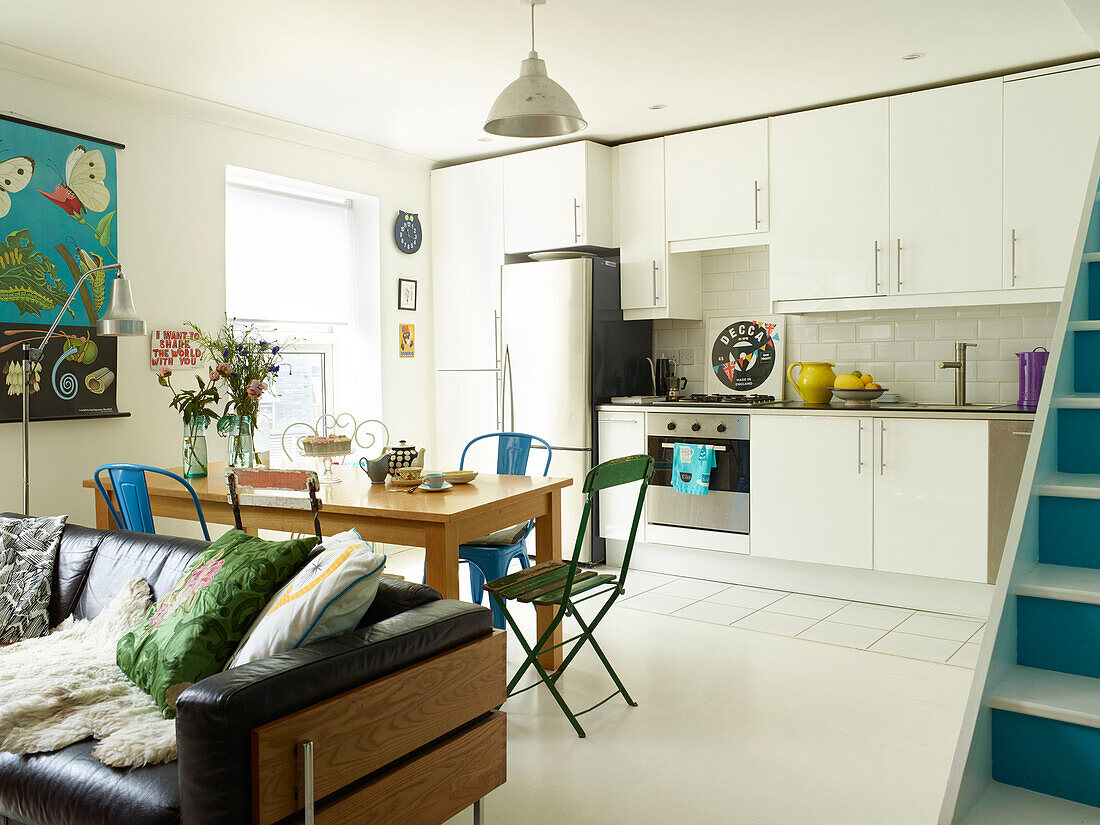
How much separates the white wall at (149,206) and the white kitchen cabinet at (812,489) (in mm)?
2917

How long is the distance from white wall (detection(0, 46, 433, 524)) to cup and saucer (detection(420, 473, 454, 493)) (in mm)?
1796

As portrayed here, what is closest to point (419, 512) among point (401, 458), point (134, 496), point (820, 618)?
point (401, 458)

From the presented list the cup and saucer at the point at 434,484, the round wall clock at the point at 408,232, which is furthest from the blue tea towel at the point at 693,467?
the round wall clock at the point at 408,232

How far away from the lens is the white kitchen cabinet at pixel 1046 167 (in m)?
4.07

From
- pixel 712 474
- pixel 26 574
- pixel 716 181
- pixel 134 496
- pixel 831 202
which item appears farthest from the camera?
pixel 716 181

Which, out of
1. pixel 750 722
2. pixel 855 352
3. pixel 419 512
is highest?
pixel 855 352

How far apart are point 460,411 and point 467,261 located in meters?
0.98

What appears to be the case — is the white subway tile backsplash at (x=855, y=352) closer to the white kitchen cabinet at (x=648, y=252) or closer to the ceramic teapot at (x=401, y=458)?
the white kitchen cabinet at (x=648, y=252)

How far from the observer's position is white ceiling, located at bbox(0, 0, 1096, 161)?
11.5 feet

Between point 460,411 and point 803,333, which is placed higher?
point 803,333

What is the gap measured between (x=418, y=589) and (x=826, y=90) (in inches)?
139

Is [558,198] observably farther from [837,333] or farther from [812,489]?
[812,489]

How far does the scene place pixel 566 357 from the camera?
17.4 feet

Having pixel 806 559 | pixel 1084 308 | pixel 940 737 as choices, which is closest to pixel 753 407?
pixel 806 559
